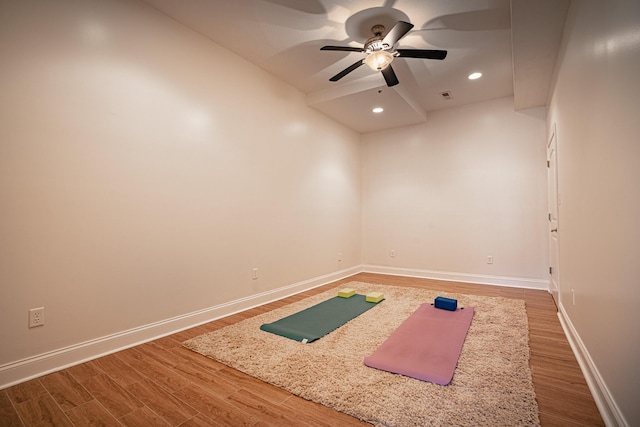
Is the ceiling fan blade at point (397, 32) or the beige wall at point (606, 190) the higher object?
the ceiling fan blade at point (397, 32)

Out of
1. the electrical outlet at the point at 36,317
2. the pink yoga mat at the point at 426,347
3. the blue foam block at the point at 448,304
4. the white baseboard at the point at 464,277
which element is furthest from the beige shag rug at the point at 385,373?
the white baseboard at the point at 464,277

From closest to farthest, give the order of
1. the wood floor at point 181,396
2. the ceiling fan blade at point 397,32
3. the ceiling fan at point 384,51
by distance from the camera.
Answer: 1. the wood floor at point 181,396
2. the ceiling fan blade at point 397,32
3. the ceiling fan at point 384,51

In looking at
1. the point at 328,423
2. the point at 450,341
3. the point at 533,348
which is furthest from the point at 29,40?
the point at 533,348

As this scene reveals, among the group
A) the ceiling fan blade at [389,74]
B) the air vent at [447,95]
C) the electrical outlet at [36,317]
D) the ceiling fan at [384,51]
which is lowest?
the electrical outlet at [36,317]

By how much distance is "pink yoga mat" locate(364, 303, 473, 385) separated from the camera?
6.39 ft

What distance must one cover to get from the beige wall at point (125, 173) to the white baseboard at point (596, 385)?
2.98m

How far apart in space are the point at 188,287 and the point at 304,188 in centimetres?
214

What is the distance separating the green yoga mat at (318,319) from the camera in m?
2.60

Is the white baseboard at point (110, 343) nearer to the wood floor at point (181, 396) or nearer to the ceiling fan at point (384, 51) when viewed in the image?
the wood floor at point (181, 396)

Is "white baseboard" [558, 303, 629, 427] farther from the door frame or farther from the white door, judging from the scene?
the white door

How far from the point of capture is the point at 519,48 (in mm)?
2807

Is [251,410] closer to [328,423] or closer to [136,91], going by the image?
[328,423]

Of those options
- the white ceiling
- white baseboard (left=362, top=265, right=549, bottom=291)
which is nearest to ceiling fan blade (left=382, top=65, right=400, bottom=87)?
the white ceiling

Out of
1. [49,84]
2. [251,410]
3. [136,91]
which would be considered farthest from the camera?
[136,91]
